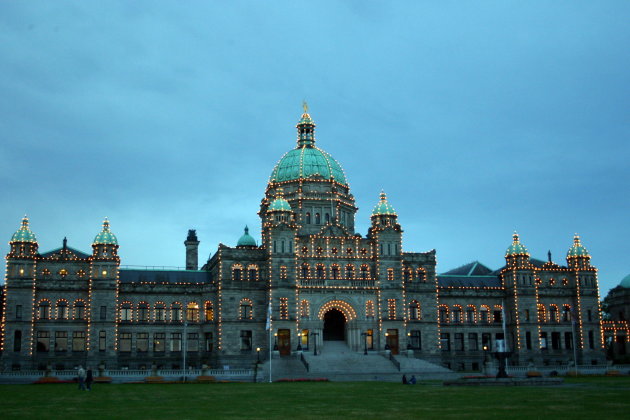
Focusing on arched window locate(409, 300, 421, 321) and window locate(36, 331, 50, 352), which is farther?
arched window locate(409, 300, 421, 321)

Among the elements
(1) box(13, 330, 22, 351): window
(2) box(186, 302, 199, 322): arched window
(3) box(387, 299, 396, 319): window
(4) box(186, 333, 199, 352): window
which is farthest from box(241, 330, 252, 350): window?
(1) box(13, 330, 22, 351): window

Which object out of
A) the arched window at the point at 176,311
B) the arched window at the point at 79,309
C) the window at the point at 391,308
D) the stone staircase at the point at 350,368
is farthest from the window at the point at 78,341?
the window at the point at 391,308

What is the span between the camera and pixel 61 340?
10381cm

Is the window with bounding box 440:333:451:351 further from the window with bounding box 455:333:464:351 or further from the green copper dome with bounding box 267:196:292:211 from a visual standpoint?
the green copper dome with bounding box 267:196:292:211

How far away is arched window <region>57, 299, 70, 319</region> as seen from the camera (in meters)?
104

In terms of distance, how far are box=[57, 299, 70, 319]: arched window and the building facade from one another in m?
0.13

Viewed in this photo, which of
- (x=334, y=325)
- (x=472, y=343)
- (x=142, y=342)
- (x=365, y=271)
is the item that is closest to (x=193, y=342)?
(x=142, y=342)

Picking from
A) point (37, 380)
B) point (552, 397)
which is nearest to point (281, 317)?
point (37, 380)

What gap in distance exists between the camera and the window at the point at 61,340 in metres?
104

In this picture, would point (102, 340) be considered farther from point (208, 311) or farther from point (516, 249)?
point (516, 249)

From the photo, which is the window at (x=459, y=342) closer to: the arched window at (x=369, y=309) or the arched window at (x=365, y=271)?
the arched window at (x=369, y=309)

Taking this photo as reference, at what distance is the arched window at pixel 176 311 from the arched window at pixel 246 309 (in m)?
9.69

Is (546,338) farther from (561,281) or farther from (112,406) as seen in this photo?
(112,406)

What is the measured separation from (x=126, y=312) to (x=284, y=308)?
22584 millimetres
